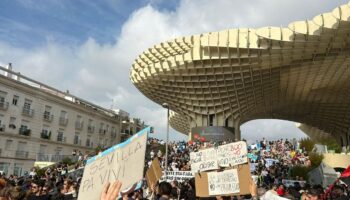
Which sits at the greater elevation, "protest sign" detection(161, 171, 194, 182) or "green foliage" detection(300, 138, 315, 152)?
"green foliage" detection(300, 138, 315, 152)

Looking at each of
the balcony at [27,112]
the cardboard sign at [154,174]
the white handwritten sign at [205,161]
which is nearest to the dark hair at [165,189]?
the white handwritten sign at [205,161]

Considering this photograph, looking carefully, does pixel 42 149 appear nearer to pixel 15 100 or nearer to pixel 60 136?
pixel 60 136

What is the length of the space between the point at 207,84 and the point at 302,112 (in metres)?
22.8

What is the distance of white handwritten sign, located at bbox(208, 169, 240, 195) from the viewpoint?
6398 millimetres

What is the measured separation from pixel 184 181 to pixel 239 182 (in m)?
8.77

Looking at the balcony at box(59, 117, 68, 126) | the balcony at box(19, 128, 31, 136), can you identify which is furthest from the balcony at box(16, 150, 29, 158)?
the balcony at box(59, 117, 68, 126)

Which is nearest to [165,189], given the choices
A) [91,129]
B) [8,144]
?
[8,144]

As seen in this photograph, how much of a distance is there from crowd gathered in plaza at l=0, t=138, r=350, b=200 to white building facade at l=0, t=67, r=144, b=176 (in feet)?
45.0

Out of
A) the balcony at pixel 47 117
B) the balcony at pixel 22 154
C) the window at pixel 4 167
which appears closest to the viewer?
the window at pixel 4 167

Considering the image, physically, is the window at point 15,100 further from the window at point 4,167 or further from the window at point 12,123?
the window at point 4,167

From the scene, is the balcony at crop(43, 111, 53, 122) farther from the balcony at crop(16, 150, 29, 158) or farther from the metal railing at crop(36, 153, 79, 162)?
the balcony at crop(16, 150, 29, 158)

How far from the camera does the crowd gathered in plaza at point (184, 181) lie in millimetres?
6038

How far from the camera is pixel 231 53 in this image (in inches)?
1399

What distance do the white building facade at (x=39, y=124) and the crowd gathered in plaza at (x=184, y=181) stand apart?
13713 mm
